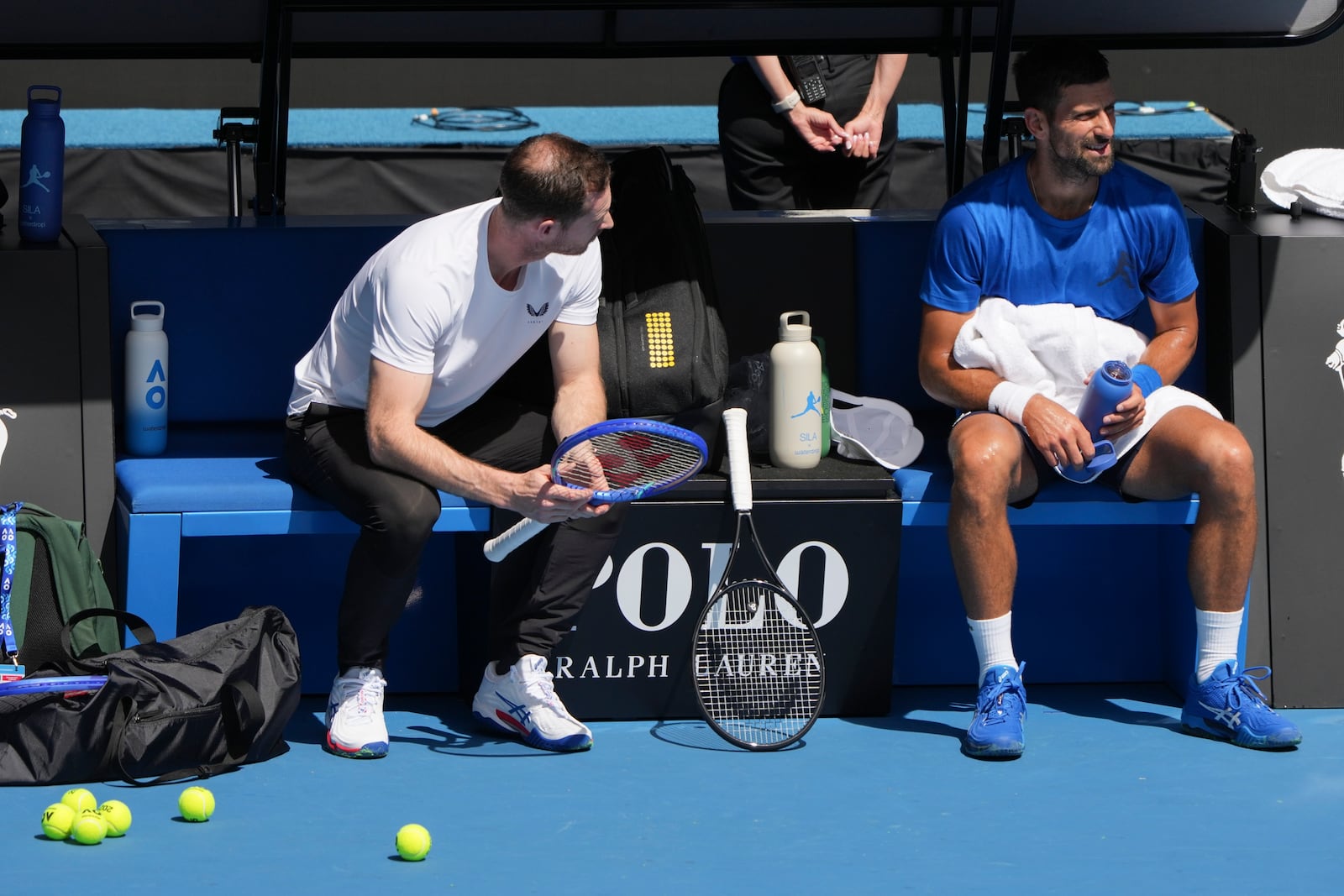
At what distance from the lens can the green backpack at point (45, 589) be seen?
11.7 ft

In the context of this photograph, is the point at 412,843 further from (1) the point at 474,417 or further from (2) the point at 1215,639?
(2) the point at 1215,639

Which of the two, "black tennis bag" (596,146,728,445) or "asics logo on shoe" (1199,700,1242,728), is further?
"black tennis bag" (596,146,728,445)

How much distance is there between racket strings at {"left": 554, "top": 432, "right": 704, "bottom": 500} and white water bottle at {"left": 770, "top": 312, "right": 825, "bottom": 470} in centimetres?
52

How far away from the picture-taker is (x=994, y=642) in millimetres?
3705

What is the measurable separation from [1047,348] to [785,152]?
6.19ft

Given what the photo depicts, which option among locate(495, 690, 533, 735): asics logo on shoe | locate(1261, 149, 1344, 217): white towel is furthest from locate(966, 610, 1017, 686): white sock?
locate(1261, 149, 1344, 217): white towel

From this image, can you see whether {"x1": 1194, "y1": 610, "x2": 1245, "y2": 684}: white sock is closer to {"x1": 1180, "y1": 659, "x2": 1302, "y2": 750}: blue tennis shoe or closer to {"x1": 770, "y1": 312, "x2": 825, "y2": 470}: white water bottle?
{"x1": 1180, "y1": 659, "x2": 1302, "y2": 750}: blue tennis shoe

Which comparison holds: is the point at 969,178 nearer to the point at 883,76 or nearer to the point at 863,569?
the point at 883,76

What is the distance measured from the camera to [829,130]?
18.0 feet

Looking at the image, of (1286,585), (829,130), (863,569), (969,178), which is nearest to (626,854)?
(863,569)

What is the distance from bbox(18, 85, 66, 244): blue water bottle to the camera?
4.00 meters

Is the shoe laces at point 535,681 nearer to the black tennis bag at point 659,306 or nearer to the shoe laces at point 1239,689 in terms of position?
the black tennis bag at point 659,306

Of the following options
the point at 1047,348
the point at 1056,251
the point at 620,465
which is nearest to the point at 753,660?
the point at 620,465

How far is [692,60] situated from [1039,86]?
14.3 ft
